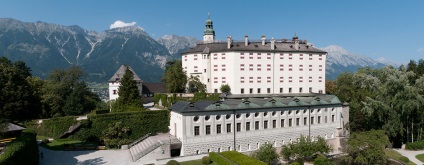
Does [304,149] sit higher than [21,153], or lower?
lower

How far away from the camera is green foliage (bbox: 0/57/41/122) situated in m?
41.0

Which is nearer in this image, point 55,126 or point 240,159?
point 240,159

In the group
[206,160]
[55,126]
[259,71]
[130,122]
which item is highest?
[259,71]

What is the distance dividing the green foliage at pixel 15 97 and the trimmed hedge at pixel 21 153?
1286cm

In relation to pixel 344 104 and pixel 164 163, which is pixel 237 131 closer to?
pixel 164 163

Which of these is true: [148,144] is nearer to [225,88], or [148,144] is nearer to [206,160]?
[206,160]

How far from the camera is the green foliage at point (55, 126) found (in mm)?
41844

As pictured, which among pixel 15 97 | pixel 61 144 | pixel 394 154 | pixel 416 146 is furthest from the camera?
pixel 15 97

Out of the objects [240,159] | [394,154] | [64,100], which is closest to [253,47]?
[394,154]

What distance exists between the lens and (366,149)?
3528 centimetres

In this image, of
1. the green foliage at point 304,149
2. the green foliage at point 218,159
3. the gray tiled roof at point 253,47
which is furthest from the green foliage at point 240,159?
the gray tiled roof at point 253,47

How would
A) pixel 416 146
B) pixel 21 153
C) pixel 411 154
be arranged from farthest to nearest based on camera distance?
1. pixel 416 146
2. pixel 411 154
3. pixel 21 153

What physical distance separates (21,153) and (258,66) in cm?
3929

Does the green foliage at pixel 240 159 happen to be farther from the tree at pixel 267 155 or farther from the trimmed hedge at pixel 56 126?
the trimmed hedge at pixel 56 126
